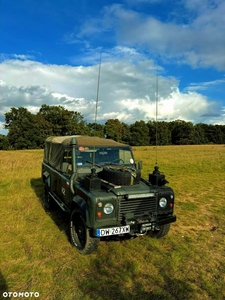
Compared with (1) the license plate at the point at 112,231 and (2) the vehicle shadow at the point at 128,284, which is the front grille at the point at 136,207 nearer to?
(1) the license plate at the point at 112,231

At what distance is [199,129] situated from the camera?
300 ft

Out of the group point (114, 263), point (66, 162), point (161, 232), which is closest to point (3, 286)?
point (114, 263)

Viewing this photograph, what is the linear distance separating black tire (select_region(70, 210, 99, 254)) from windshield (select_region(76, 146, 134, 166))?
4.15 feet

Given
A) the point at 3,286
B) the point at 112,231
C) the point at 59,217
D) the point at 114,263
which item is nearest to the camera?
the point at 3,286

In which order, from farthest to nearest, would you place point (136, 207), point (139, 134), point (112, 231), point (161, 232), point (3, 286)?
point (139, 134), point (161, 232), point (136, 207), point (112, 231), point (3, 286)

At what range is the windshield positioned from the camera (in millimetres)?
5484

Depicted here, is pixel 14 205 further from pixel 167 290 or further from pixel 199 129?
pixel 199 129

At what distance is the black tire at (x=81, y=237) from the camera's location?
4227 millimetres

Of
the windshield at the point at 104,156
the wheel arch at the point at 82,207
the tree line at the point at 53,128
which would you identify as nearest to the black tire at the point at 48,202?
the windshield at the point at 104,156

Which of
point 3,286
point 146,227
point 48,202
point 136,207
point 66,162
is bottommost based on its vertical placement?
point 3,286

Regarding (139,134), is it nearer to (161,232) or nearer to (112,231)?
(161,232)

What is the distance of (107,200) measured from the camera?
405cm

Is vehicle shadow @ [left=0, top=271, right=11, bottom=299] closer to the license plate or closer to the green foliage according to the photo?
the license plate

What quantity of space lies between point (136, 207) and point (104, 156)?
71.7 inches
